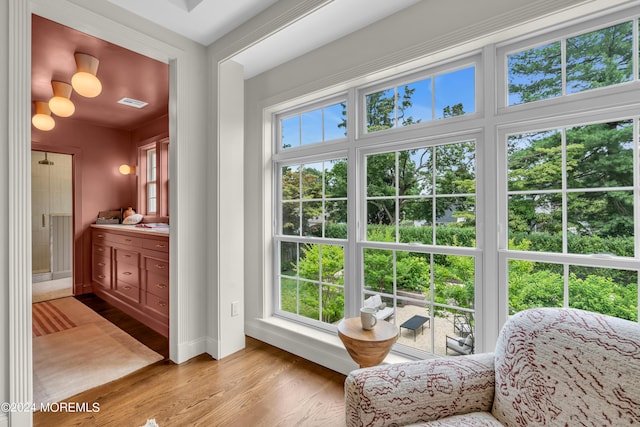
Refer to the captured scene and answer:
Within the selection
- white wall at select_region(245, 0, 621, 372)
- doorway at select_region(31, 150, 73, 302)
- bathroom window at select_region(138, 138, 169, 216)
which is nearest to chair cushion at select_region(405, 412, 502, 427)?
white wall at select_region(245, 0, 621, 372)

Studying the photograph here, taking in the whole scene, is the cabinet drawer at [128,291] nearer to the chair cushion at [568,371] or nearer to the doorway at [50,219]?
the doorway at [50,219]

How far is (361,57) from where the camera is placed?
216 cm

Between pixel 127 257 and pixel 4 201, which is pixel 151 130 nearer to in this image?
pixel 127 257

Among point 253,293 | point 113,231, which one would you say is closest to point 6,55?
point 253,293

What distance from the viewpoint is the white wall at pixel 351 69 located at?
5.26 ft

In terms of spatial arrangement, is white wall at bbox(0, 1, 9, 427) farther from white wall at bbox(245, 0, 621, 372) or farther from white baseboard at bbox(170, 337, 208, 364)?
white wall at bbox(245, 0, 621, 372)

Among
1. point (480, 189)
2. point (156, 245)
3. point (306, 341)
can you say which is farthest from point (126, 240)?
point (480, 189)

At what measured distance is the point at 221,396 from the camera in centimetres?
194

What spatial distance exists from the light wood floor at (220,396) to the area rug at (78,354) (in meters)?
0.13

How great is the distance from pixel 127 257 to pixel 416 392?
11.4 feet

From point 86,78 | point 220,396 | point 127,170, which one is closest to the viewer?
point 220,396

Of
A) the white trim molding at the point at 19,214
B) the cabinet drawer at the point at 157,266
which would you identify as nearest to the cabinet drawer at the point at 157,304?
the cabinet drawer at the point at 157,266

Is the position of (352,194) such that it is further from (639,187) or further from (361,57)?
(639,187)

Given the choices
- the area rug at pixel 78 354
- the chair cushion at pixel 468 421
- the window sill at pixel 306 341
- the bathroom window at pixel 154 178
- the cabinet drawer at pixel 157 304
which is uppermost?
the bathroom window at pixel 154 178
